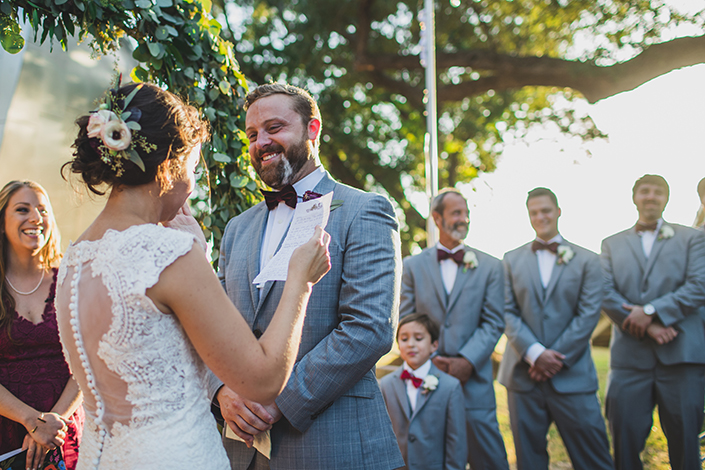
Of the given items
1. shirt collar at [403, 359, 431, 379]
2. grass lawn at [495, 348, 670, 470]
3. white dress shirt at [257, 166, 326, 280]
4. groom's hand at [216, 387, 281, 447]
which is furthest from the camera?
grass lawn at [495, 348, 670, 470]

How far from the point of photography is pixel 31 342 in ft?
9.88

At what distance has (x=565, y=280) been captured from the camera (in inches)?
174

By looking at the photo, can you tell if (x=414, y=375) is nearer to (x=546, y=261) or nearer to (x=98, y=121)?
(x=546, y=261)

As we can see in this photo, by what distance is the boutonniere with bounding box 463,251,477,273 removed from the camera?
4.29 metres

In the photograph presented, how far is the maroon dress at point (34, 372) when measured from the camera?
2.93 m

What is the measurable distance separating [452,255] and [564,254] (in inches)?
37.6

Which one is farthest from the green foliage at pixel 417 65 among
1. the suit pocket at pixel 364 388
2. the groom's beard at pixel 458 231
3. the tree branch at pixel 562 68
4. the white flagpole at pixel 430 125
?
the suit pocket at pixel 364 388

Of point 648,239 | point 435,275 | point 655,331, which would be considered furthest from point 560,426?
point 648,239

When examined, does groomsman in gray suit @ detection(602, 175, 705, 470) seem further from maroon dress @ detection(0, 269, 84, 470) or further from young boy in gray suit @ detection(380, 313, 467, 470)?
maroon dress @ detection(0, 269, 84, 470)

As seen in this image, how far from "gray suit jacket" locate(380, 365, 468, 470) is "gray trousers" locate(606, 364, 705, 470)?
1.73 meters

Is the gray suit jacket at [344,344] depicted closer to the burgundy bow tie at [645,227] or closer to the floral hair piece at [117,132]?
the floral hair piece at [117,132]

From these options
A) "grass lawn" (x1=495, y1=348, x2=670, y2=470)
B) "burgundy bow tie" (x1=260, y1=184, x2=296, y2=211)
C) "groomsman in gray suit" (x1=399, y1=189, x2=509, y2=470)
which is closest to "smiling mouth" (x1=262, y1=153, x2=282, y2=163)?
"burgundy bow tie" (x1=260, y1=184, x2=296, y2=211)

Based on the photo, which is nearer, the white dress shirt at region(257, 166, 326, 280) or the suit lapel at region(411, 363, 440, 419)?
the white dress shirt at region(257, 166, 326, 280)

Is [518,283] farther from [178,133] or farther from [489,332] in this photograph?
[178,133]
